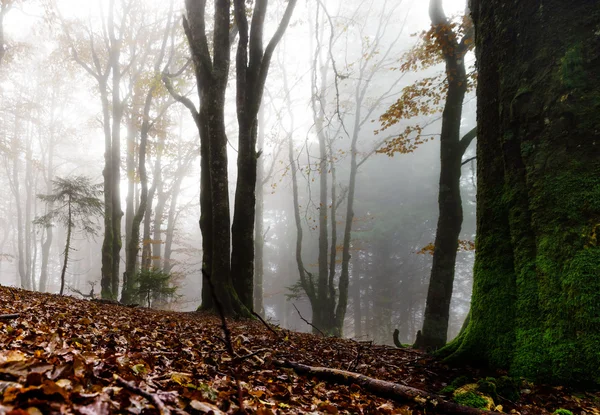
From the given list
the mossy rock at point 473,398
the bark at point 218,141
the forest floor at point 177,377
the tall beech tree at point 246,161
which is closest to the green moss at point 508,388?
the forest floor at point 177,377

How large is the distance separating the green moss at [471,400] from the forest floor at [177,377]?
0.79 feet

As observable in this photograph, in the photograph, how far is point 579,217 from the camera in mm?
2699

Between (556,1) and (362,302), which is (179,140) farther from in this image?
(556,1)

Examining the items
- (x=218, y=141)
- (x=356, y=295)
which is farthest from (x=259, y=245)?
(x=218, y=141)

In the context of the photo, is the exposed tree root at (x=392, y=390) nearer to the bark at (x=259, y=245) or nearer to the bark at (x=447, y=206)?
the bark at (x=447, y=206)

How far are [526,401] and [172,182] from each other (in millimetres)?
22954

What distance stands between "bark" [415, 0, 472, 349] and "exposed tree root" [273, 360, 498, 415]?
4694 mm

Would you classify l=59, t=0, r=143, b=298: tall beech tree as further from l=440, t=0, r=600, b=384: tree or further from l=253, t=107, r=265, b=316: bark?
l=440, t=0, r=600, b=384: tree

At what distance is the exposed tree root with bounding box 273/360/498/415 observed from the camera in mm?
2092

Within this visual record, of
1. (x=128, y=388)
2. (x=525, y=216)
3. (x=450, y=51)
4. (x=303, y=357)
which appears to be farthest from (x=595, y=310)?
(x=450, y=51)

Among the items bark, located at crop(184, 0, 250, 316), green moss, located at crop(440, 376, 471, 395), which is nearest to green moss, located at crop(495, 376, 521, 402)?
green moss, located at crop(440, 376, 471, 395)

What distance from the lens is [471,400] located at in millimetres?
2371

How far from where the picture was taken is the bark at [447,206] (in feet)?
22.4

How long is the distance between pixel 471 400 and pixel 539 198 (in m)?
1.79
